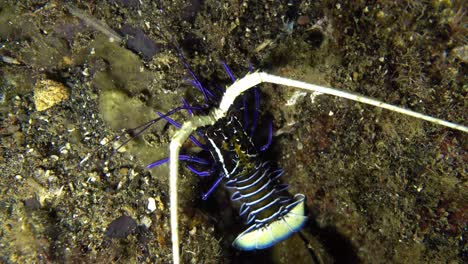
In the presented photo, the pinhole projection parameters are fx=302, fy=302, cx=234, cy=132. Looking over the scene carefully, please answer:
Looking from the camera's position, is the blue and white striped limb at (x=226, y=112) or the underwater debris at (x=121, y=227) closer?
the blue and white striped limb at (x=226, y=112)

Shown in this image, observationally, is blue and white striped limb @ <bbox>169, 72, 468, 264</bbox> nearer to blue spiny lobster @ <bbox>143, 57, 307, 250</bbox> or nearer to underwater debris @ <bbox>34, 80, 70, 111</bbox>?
blue spiny lobster @ <bbox>143, 57, 307, 250</bbox>

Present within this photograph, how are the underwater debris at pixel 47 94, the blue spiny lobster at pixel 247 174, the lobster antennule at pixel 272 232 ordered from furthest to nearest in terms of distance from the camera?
the lobster antennule at pixel 272 232, the underwater debris at pixel 47 94, the blue spiny lobster at pixel 247 174

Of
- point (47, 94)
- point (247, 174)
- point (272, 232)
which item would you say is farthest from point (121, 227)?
point (272, 232)

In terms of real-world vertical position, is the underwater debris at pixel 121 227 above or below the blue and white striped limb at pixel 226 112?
below

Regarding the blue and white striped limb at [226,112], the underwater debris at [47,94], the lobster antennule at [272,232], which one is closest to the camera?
the blue and white striped limb at [226,112]

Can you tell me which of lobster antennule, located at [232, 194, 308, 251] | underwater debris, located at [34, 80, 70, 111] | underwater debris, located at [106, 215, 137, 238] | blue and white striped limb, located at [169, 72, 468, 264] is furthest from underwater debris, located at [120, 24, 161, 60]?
lobster antennule, located at [232, 194, 308, 251]

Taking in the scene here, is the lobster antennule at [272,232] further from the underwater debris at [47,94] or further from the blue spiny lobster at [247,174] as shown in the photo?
the underwater debris at [47,94]

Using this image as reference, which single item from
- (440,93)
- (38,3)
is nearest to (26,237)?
(38,3)

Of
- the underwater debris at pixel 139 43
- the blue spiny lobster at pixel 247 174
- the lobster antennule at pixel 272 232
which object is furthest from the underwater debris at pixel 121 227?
the underwater debris at pixel 139 43

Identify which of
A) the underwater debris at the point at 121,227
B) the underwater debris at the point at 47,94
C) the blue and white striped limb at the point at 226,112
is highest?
the blue and white striped limb at the point at 226,112

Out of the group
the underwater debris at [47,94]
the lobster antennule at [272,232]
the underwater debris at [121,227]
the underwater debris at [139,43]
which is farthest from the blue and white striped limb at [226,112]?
the underwater debris at [47,94]

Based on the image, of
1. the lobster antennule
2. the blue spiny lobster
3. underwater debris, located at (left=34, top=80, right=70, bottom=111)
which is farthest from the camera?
the lobster antennule
